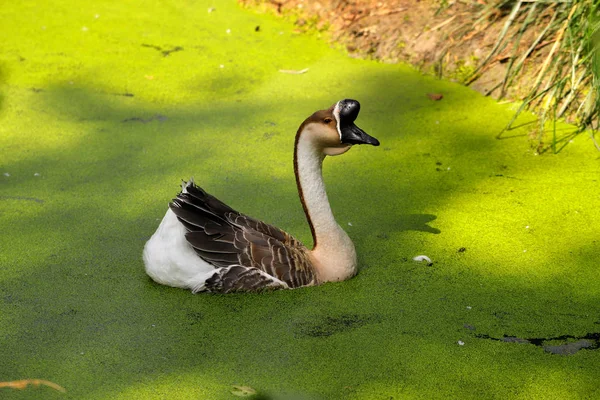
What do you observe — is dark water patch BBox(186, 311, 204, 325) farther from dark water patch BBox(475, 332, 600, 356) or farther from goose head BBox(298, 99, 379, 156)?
dark water patch BBox(475, 332, 600, 356)

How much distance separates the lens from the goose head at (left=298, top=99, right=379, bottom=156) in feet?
9.97

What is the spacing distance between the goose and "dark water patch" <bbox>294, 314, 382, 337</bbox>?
25 centimetres

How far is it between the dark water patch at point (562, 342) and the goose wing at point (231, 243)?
0.76 m

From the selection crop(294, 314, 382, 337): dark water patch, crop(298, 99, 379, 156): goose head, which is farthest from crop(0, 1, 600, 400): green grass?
crop(298, 99, 379, 156): goose head

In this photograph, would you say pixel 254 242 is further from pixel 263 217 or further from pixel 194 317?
pixel 263 217

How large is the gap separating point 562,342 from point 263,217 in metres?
1.50

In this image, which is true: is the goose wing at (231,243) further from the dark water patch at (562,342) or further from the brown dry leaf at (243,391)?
the dark water patch at (562,342)

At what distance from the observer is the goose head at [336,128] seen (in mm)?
3039

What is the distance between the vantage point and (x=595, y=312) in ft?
10.0

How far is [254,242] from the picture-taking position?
3.14m

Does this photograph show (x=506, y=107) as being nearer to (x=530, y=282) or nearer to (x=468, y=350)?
(x=530, y=282)

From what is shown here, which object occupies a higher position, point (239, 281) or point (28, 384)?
point (239, 281)

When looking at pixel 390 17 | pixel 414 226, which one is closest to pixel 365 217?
pixel 414 226

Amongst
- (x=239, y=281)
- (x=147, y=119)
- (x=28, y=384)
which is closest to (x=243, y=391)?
(x=239, y=281)
